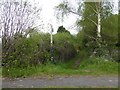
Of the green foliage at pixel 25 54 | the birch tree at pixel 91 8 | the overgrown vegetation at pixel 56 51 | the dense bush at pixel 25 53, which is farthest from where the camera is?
the birch tree at pixel 91 8

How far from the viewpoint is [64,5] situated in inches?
675

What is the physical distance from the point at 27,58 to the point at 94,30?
959cm

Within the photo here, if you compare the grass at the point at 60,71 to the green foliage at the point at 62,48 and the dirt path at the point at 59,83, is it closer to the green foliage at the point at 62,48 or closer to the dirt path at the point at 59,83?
the dirt path at the point at 59,83

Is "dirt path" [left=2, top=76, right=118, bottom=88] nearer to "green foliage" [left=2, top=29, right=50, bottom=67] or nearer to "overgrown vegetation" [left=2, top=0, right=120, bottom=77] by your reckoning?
Result: "green foliage" [left=2, top=29, right=50, bottom=67]

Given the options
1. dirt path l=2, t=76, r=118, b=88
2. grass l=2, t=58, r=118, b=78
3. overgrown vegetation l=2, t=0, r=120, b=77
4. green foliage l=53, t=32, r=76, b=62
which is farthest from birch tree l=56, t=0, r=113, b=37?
dirt path l=2, t=76, r=118, b=88

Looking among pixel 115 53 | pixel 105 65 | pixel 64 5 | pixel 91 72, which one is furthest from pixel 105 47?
pixel 64 5

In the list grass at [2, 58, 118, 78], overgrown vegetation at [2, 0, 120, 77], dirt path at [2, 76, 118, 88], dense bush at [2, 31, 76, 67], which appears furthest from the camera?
grass at [2, 58, 118, 78]

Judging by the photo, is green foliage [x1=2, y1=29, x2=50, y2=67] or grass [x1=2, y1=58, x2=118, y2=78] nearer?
green foliage [x1=2, y1=29, x2=50, y2=67]

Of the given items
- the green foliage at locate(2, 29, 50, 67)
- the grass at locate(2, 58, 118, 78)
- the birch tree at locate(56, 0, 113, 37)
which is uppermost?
the birch tree at locate(56, 0, 113, 37)

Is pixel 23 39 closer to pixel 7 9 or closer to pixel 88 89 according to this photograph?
pixel 7 9

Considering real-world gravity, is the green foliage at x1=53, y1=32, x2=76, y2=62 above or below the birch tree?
below

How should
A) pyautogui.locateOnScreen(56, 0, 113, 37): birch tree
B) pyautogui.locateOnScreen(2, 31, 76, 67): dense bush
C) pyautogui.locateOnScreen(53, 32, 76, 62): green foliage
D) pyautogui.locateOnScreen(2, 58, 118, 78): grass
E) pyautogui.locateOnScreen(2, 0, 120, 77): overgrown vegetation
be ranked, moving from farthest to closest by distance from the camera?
pyautogui.locateOnScreen(56, 0, 113, 37): birch tree, pyautogui.locateOnScreen(53, 32, 76, 62): green foliage, pyautogui.locateOnScreen(2, 58, 118, 78): grass, pyautogui.locateOnScreen(2, 0, 120, 77): overgrown vegetation, pyautogui.locateOnScreen(2, 31, 76, 67): dense bush

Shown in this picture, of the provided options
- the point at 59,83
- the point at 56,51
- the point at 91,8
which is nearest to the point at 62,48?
the point at 56,51

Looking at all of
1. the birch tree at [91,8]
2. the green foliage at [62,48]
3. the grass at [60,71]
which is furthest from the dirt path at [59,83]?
the birch tree at [91,8]
